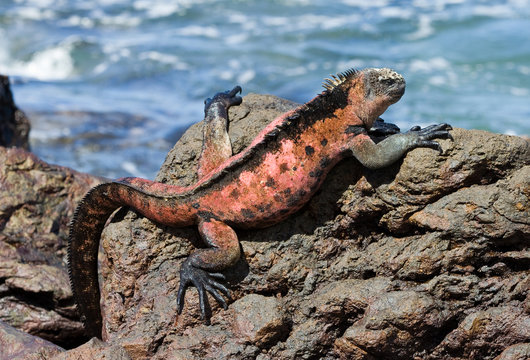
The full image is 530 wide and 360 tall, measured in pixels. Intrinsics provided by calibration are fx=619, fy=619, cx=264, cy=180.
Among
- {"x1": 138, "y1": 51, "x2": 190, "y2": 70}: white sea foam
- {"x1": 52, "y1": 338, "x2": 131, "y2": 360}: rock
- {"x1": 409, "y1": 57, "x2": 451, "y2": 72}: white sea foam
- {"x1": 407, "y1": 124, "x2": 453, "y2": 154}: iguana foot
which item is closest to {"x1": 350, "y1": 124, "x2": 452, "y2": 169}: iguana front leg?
{"x1": 407, "y1": 124, "x2": 453, "y2": 154}: iguana foot

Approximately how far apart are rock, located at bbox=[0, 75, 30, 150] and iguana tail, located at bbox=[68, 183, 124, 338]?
4.56 meters

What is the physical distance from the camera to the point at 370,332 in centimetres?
429

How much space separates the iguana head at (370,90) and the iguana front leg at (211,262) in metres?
1.36

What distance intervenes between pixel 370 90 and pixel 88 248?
8.99 feet

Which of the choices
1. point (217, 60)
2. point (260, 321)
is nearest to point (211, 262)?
point (260, 321)

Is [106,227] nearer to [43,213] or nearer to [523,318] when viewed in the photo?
[43,213]

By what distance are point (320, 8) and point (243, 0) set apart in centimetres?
313

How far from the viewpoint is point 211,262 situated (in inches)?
186

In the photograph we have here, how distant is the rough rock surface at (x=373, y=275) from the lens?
4.29m

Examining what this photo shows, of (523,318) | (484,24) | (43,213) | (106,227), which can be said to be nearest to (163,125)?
(43,213)

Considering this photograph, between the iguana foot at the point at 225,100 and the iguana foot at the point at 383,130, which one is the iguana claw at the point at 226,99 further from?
the iguana foot at the point at 383,130

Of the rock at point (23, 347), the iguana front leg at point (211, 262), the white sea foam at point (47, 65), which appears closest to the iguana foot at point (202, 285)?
the iguana front leg at point (211, 262)

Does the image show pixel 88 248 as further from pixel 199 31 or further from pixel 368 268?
pixel 199 31

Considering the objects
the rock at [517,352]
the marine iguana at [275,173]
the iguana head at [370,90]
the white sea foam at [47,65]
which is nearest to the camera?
the rock at [517,352]
